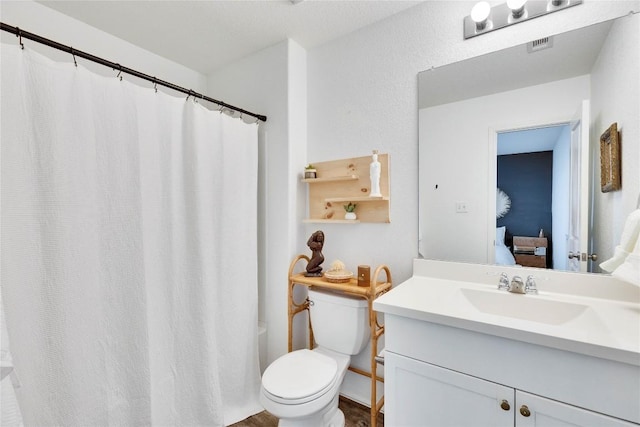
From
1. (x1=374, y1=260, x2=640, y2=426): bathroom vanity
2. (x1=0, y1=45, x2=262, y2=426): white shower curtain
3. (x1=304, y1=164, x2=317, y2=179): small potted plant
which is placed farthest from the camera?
(x1=304, y1=164, x2=317, y2=179): small potted plant

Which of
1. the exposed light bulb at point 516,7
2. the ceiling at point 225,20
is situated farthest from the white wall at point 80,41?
the exposed light bulb at point 516,7

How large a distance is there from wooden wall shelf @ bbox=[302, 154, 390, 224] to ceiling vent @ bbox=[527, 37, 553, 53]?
81 centimetres

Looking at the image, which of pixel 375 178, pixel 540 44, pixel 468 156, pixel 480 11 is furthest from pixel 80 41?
pixel 540 44

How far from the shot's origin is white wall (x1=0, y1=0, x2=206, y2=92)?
4.95ft

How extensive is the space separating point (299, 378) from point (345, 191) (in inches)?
43.7

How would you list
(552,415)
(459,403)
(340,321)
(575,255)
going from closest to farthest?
1. (552,415)
2. (459,403)
3. (575,255)
4. (340,321)

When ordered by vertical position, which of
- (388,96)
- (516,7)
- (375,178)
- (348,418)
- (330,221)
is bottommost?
(348,418)

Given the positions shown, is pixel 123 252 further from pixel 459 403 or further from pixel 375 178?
pixel 459 403

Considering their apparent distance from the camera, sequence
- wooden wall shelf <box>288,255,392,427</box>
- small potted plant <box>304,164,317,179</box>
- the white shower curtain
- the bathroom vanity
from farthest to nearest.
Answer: small potted plant <box>304,164,317,179</box>
wooden wall shelf <box>288,255,392,427</box>
the white shower curtain
the bathroom vanity

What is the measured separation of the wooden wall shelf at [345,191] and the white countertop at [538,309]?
1.59ft

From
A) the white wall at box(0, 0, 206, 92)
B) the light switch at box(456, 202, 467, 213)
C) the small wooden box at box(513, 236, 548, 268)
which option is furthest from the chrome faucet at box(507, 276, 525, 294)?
the white wall at box(0, 0, 206, 92)

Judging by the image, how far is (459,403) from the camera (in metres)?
1.00

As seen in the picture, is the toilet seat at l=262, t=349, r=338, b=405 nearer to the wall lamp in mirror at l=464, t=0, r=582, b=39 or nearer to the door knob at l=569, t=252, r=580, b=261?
the door knob at l=569, t=252, r=580, b=261

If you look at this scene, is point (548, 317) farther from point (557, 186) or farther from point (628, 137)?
point (628, 137)
